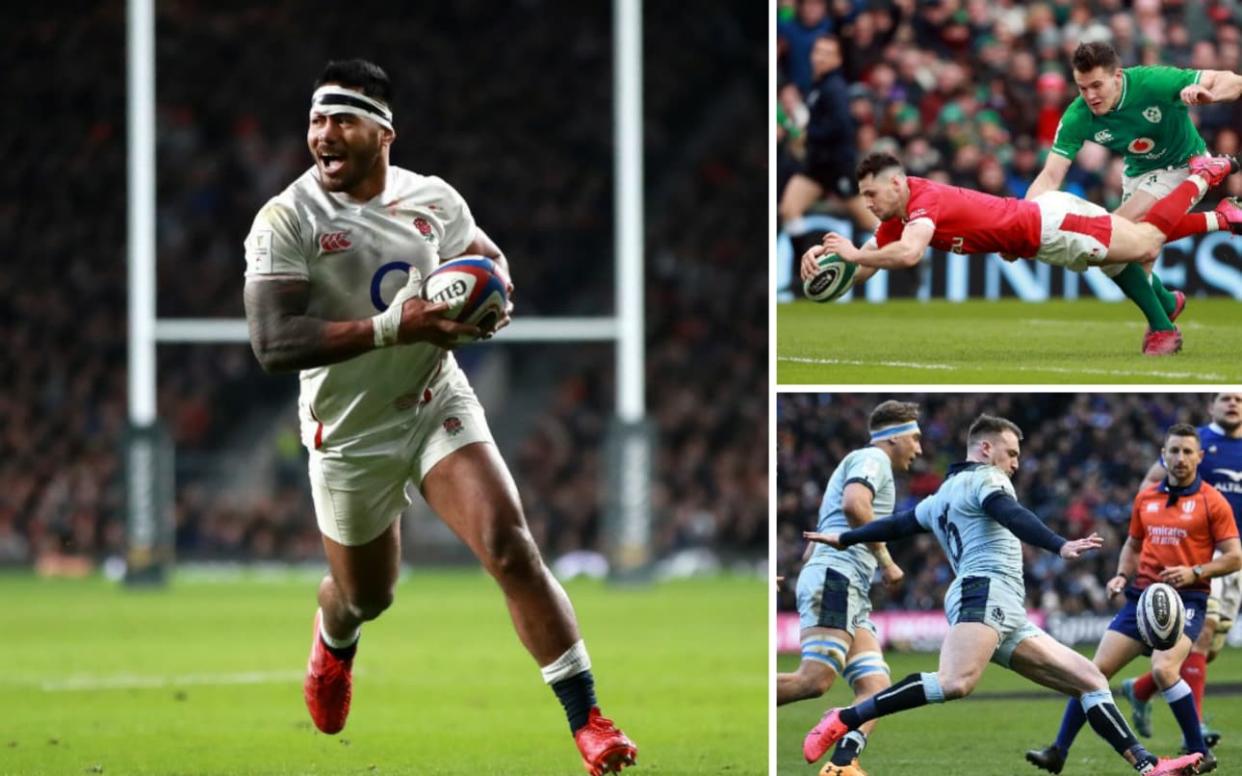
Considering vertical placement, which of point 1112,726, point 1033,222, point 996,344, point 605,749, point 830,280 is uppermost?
point 1033,222

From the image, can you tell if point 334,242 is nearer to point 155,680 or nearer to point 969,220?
point 969,220

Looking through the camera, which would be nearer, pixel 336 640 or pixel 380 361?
pixel 380 361

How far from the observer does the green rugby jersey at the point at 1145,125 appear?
28.5 ft

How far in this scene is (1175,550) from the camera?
8188 millimetres

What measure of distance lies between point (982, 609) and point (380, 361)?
2.29 meters

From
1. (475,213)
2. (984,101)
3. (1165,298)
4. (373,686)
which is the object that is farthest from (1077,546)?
(475,213)

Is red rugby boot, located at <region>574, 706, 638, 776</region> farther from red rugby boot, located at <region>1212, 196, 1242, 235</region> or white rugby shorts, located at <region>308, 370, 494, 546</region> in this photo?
red rugby boot, located at <region>1212, 196, 1242, 235</region>

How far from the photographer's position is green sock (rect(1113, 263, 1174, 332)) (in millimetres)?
8586

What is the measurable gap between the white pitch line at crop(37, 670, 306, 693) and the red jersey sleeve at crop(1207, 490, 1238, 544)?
5.33 m

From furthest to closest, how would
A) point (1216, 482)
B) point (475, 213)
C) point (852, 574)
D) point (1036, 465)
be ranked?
1. point (475, 213)
2. point (1036, 465)
3. point (1216, 482)
4. point (852, 574)

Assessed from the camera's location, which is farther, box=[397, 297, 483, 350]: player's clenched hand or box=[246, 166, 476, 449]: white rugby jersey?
box=[246, 166, 476, 449]: white rugby jersey

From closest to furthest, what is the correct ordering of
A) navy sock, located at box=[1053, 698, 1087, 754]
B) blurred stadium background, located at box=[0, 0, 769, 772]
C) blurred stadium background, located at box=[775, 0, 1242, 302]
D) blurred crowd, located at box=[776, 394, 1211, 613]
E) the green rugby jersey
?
navy sock, located at box=[1053, 698, 1087, 754], the green rugby jersey, blurred crowd, located at box=[776, 394, 1211, 613], blurred stadium background, located at box=[775, 0, 1242, 302], blurred stadium background, located at box=[0, 0, 769, 772]

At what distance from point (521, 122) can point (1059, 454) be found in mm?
15814

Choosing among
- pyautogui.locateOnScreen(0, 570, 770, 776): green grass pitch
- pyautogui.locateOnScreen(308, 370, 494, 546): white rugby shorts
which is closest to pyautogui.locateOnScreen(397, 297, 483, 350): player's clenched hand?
pyautogui.locateOnScreen(308, 370, 494, 546): white rugby shorts
